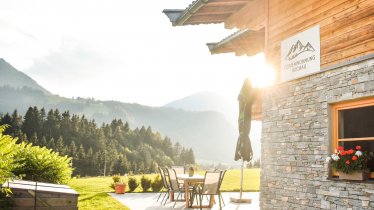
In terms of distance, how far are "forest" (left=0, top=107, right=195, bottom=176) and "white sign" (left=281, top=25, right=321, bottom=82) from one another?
6063 cm

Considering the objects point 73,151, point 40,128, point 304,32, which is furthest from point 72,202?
point 40,128

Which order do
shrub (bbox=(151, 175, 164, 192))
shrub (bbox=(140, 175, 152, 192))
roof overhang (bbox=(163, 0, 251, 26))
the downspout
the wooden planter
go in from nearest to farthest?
the wooden planter → the downspout → roof overhang (bbox=(163, 0, 251, 26)) → shrub (bbox=(140, 175, 152, 192)) → shrub (bbox=(151, 175, 164, 192))

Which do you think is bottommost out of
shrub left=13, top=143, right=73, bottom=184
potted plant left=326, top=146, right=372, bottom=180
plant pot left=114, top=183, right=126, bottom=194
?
plant pot left=114, top=183, right=126, bottom=194

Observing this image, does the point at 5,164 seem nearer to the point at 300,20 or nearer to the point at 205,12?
the point at 300,20

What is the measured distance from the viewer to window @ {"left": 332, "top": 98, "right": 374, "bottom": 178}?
18.9ft

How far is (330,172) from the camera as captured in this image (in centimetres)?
604

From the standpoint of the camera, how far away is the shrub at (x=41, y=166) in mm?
8695

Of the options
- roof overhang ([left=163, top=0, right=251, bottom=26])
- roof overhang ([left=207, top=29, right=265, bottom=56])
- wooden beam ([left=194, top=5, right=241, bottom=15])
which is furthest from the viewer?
roof overhang ([left=207, top=29, right=265, bottom=56])

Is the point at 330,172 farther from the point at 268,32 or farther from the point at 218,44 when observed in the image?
the point at 218,44

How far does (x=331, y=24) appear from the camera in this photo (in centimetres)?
630

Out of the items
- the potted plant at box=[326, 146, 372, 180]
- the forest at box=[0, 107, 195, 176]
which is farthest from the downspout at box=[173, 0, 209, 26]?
the forest at box=[0, 107, 195, 176]

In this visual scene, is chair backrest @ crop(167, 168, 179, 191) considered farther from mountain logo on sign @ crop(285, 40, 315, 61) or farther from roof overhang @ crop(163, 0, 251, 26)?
mountain logo on sign @ crop(285, 40, 315, 61)

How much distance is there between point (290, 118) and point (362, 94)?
1737mm

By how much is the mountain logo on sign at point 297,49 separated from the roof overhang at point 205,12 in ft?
6.27
